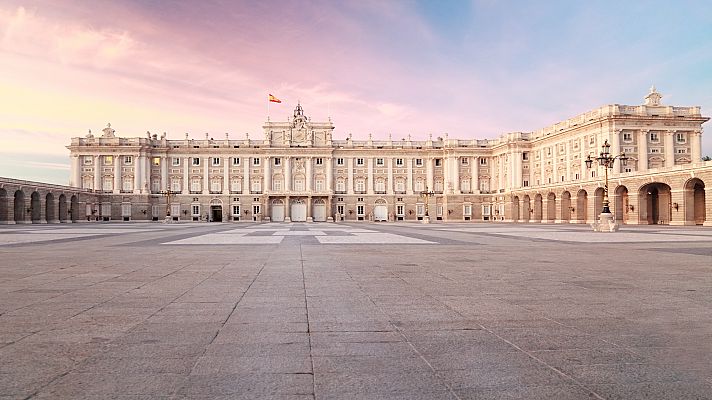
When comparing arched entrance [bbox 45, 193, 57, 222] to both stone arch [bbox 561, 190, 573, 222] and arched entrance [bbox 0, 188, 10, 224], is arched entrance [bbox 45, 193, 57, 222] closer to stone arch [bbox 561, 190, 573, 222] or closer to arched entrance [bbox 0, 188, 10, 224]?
arched entrance [bbox 0, 188, 10, 224]

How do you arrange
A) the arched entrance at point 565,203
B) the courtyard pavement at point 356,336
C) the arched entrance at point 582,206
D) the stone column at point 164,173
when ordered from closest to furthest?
the courtyard pavement at point 356,336 → the arched entrance at point 582,206 → the arched entrance at point 565,203 → the stone column at point 164,173

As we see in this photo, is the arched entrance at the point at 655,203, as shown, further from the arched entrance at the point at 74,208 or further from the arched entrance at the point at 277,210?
the arched entrance at the point at 74,208

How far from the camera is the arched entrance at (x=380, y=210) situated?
89.8 metres

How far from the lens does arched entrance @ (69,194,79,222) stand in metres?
72.3

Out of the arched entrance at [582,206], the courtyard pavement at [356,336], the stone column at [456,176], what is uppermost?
the stone column at [456,176]

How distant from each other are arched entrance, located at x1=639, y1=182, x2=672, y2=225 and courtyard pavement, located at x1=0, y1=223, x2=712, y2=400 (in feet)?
161

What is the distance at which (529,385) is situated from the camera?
136 inches

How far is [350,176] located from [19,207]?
168ft

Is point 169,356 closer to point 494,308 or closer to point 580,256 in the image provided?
point 494,308

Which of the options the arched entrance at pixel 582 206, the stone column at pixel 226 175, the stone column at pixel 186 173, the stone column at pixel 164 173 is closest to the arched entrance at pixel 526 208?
the arched entrance at pixel 582 206

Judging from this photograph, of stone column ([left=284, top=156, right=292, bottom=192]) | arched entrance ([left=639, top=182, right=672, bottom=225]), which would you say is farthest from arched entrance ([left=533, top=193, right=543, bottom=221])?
stone column ([left=284, top=156, right=292, bottom=192])

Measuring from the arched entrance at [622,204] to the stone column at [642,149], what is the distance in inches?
272

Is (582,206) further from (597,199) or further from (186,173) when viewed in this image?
(186,173)

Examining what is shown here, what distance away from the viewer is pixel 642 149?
59969mm
